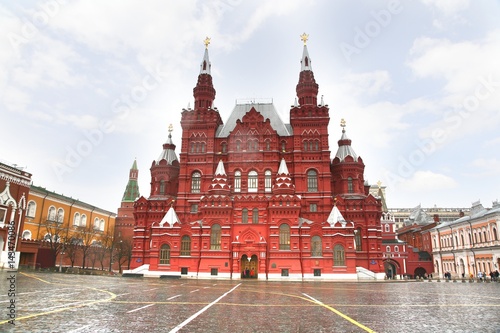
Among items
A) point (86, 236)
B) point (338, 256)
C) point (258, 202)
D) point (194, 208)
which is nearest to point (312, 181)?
point (258, 202)

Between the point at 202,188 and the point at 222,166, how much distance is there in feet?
15.5

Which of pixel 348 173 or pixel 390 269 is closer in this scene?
pixel 348 173

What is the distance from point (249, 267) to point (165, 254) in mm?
11345

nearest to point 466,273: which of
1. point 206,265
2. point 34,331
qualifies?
point 206,265

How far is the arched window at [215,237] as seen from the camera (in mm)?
46250

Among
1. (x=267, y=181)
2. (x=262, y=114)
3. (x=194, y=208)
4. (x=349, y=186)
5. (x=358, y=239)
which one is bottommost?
(x=358, y=239)

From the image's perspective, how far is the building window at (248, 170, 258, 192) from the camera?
167ft

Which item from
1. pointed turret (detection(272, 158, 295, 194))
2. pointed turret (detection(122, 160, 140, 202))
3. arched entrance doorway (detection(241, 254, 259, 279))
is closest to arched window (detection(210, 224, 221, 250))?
arched entrance doorway (detection(241, 254, 259, 279))

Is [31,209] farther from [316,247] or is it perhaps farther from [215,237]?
[316,247]

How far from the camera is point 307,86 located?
180ft

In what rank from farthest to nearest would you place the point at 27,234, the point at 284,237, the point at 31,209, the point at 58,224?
the point at 58,224 → the point at 31,209 → the point at 27,234 → the point at 284,237

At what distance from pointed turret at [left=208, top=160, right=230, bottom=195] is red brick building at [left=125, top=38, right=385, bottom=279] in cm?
15

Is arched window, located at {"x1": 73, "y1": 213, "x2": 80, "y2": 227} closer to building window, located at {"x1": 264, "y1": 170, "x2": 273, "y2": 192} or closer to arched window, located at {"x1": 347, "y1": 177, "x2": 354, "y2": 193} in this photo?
building window, located at {"x1": 264, "y1": 170, "x2": 273, "y2": 192}

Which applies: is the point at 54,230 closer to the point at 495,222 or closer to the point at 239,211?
the point at 239,211
